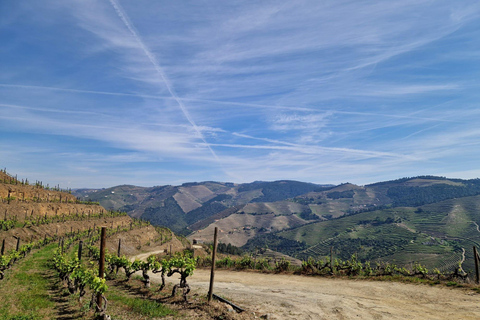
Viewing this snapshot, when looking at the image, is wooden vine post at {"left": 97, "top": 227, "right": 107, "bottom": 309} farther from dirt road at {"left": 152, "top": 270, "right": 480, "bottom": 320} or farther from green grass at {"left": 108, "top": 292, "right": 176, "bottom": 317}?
dirt road at {"left": 152, "top": 270, "right": 480, "bottom": 320}

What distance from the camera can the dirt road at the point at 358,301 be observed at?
16.9 m

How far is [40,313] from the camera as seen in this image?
16.3 m

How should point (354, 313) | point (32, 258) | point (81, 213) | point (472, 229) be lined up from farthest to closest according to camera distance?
point (472, 229), point (81, 213), point (32, 258), point (354, 313)

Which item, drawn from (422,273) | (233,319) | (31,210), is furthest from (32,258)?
(422,273)

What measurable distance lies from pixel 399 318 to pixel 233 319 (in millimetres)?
10620

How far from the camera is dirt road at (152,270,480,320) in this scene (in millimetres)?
16906

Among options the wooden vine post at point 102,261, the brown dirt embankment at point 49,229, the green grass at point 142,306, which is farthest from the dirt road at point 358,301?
the brown dirt embankment at point 49,229

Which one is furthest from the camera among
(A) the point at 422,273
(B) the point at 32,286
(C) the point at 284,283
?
(C) the point at 284,283

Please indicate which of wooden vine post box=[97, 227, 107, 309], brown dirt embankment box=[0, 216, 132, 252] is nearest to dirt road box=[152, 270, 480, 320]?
wooden vine post box=[97, 227, 107, 309]

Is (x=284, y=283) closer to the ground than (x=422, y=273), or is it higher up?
closer to the ground

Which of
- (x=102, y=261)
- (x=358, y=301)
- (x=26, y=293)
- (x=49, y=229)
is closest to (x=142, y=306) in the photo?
(x=102, y=261)

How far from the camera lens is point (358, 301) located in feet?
65.4

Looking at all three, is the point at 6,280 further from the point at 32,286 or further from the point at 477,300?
the point at 477,300

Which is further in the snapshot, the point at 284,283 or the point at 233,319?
the point at 284,283
